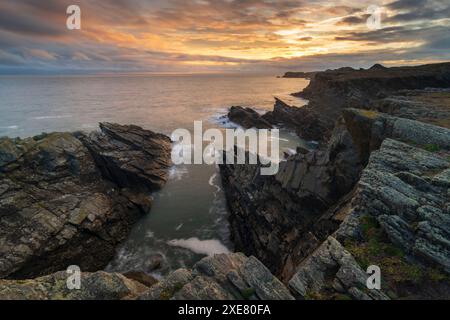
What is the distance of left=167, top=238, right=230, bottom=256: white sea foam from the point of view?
1152 inches

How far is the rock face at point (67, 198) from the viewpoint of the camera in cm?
2528

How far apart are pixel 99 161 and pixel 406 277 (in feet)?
120

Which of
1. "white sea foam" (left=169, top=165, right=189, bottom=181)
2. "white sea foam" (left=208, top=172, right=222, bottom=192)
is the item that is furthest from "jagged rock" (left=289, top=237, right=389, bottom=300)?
"white sea foam" (left=169, top=165, right=189, bottom=181)

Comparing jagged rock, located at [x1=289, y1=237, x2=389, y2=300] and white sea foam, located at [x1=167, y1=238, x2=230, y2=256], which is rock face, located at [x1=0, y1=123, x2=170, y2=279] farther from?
jagged rock, located at [x1=289, y1=237, x2=389, y2=300]

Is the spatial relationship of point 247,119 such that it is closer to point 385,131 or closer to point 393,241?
point 385,131

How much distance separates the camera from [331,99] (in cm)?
8912

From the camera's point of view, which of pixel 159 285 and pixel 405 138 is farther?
pixel 405 138

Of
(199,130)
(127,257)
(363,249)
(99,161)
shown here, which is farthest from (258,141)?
(363,249)

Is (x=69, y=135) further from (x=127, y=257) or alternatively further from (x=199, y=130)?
→ (x=199, y=130)

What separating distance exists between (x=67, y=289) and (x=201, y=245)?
18.0 metres

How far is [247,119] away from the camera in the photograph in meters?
80.6

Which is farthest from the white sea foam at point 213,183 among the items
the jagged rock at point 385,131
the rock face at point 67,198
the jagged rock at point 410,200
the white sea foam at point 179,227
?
the jagged rock at point 410,200

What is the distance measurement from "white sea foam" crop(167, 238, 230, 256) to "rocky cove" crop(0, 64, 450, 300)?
2.48 m
